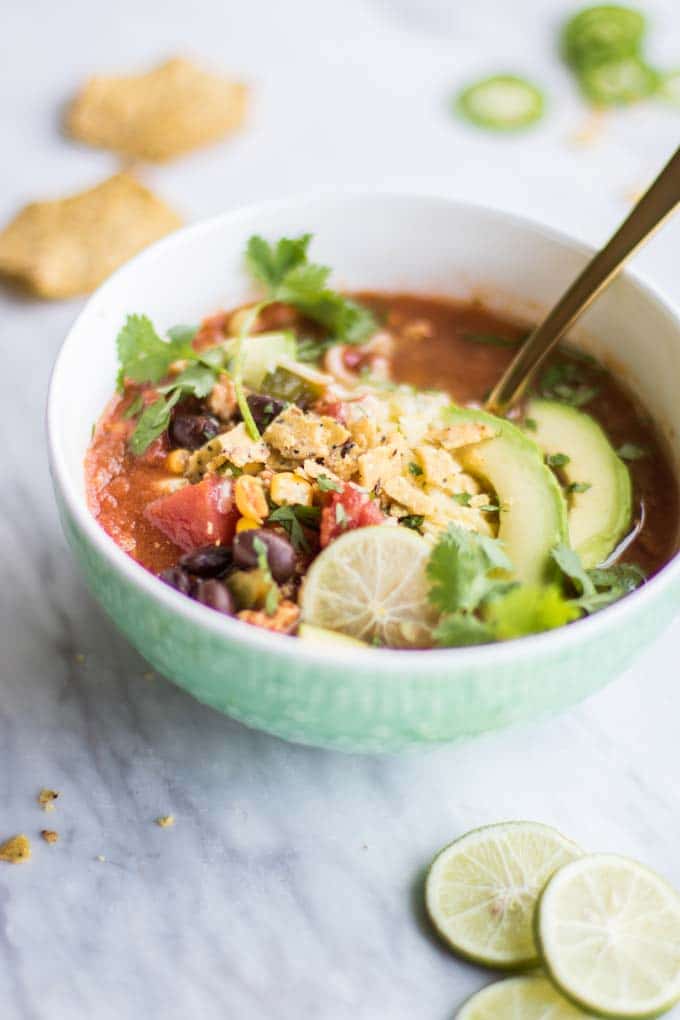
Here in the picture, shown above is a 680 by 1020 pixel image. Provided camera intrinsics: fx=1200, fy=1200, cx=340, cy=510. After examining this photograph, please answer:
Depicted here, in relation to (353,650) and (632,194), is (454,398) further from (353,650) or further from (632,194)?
(632,194)

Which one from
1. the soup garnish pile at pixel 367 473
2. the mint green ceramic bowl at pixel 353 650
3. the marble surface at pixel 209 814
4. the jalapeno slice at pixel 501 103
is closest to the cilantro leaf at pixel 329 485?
the soup garnish pile at pixel 367 473

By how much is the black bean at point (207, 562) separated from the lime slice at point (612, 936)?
808 millimetres

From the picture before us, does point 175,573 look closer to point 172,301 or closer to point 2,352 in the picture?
point 172,301

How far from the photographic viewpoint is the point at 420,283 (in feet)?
10.3

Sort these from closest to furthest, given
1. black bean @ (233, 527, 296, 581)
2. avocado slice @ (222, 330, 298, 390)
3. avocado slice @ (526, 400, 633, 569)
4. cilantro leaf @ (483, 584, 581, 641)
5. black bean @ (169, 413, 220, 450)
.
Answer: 1. cilantro leaf @ (483, 584, 581, 641)
2. black bean @ (233, 527, 296, 581)
3. avocado slice @ (526, 400, 633, 569)
4. black bean @ (169, 413, 220, 450)
5. avocado slice @ (222, 330, 298, 390)

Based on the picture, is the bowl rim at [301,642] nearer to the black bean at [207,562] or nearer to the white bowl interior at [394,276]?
the black bean at [207,562]

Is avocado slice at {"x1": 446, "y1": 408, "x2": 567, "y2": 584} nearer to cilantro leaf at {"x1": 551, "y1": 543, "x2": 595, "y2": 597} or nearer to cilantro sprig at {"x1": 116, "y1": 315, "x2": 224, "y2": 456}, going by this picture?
cilantro leaf at {"x1": 551, "y1": 543, "x2": 595, "y2": 597}

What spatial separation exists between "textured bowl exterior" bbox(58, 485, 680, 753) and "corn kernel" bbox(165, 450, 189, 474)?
0.40 meters

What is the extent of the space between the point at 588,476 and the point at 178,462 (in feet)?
2.90

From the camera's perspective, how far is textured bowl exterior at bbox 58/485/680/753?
6.36 ft

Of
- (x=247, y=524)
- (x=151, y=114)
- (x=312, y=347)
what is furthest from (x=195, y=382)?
(x=151, y=114)

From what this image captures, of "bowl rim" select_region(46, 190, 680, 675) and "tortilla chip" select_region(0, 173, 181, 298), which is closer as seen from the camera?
"bowl rim" select_region(46, 190, 680, 675)

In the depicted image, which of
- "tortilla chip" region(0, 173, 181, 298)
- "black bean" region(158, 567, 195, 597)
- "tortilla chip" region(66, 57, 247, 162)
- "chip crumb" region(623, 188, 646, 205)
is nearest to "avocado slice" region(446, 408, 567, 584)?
"black bean" region(158, 567, 195, 597)

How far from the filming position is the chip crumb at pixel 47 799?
233cm
